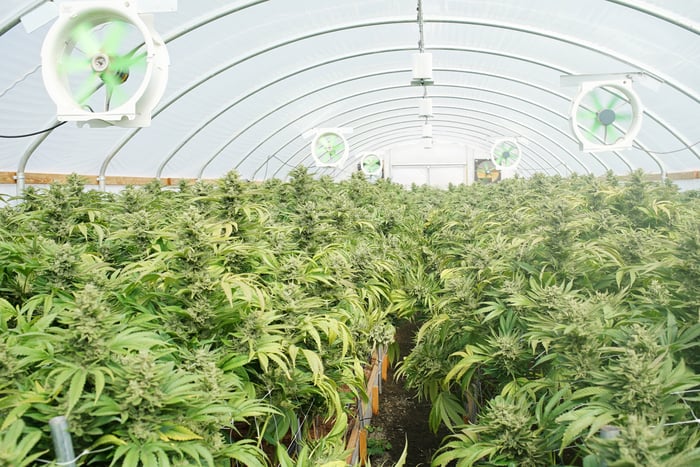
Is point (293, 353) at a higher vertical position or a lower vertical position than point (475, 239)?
lower

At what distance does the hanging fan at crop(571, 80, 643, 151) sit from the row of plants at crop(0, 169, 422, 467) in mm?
4020

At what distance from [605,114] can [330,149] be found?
237 inches

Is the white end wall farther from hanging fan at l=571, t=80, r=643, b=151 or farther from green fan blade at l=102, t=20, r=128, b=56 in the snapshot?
green fan blade at l=102, t=20, r=128, b=56

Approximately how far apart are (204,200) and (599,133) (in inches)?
230

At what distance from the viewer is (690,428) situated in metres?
1.24

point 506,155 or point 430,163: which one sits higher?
point 430,163

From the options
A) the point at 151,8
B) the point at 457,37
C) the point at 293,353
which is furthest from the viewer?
the point at 457,37

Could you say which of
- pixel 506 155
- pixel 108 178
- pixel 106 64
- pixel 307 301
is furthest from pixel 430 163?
pixel 307 301

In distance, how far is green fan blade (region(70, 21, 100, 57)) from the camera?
269 cm

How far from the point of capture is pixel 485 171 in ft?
89.0

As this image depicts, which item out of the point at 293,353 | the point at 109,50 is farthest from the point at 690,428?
the point at 109,50

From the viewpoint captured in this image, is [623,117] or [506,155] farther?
[506,155]

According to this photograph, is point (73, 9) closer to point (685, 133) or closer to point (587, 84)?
point (587, 84)

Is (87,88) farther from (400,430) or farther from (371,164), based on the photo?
(371,164)
